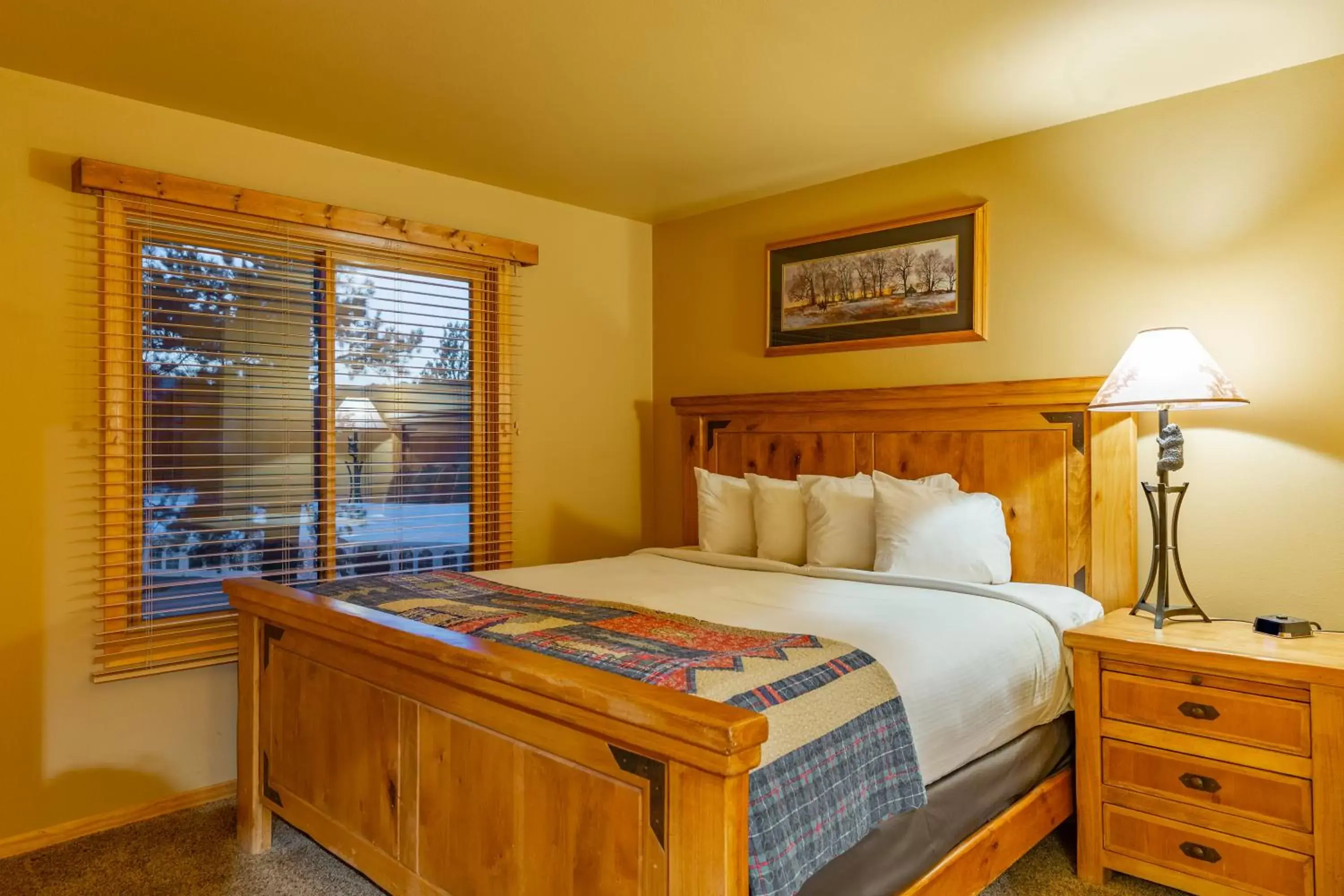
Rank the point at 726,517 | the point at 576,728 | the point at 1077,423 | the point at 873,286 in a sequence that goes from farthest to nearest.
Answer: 1. the point at 873,286
2. the point at 726,517
3. the point at 1077,423
4. the point at 576,728

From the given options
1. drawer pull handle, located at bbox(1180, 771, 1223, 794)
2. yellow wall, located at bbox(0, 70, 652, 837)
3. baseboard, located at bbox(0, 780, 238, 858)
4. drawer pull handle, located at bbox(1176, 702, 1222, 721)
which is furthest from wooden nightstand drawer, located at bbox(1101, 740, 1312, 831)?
yellow wall, located at bbox(0, 70, 652, 837)

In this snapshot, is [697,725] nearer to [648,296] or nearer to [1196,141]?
[1196,141]

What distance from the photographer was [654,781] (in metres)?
1.40

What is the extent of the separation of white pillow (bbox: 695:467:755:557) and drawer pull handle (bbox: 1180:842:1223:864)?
166 cm

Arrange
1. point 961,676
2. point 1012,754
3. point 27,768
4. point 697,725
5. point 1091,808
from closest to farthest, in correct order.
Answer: point 697,725 → point 961,676 → point 1012,754 → point 1091,808 → point 27,768

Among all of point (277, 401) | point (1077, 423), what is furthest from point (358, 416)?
point (1077, 423)

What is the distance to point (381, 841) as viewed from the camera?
80.3 inches

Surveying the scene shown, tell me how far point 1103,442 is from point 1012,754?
3.85 ft

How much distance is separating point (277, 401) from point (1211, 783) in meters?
3.12

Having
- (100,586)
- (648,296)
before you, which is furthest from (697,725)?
(648,296)

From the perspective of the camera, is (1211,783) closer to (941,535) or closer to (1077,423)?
(941,535)

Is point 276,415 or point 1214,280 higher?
point 1214,280

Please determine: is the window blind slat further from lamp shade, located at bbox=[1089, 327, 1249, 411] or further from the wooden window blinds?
lamp shade, located at bbox=[1089, 327, 1249, 411]

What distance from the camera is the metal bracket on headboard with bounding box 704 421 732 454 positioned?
13.1ft
